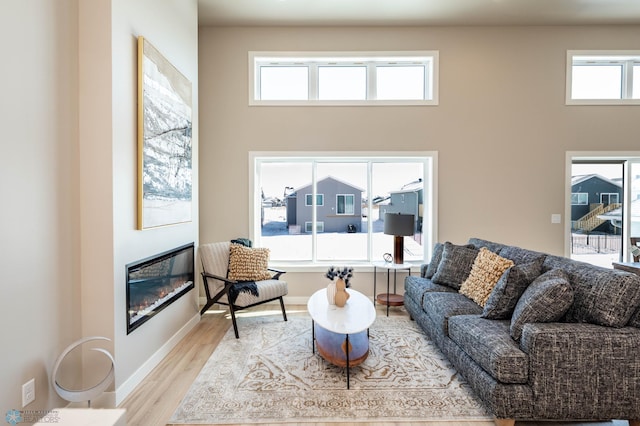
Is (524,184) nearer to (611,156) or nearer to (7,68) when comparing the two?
(611,156)

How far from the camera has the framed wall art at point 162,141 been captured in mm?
2436

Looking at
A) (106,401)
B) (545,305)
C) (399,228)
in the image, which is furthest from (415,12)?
(106,401)

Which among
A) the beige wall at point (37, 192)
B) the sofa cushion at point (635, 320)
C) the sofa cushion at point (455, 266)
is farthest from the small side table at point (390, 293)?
the beige wall at point (37, 192)

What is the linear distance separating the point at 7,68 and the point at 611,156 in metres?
6.30

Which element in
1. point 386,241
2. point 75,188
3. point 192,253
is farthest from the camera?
point 386,241

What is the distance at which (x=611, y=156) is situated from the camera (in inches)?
167

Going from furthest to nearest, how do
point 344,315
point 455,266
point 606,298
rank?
point 455,266 < point 344,315 < point 606,298

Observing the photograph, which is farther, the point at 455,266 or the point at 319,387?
the point at 455,266

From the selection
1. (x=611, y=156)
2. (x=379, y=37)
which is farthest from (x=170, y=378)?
(x=611, y=156)

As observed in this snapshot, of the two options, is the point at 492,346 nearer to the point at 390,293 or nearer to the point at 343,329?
the point at 343,329

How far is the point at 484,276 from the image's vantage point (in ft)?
8.89

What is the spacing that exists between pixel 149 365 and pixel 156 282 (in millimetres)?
682

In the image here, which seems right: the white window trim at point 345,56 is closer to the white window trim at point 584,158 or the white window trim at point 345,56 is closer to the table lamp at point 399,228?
the table lamp at point 399,228

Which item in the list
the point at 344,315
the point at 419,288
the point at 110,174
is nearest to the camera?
the point at 110,174
